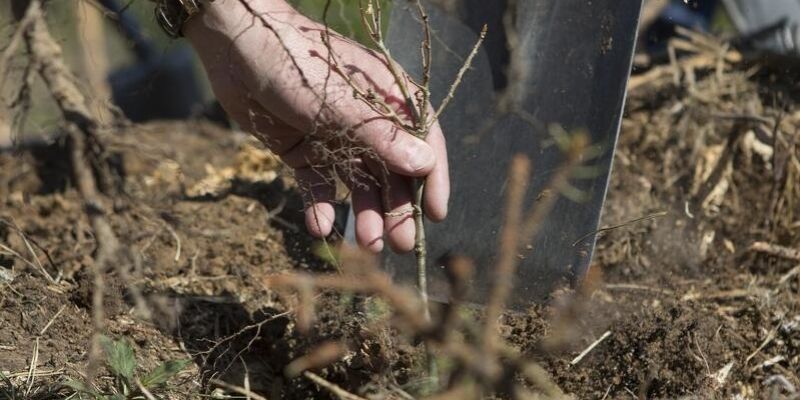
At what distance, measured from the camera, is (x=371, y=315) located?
194 cm

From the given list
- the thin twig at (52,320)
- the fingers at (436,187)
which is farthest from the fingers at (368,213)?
the thin twig at (52,320)

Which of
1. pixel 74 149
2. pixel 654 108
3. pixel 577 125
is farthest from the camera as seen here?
pixel 654 108

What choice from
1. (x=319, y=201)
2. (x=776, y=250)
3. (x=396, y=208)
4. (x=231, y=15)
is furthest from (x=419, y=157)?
(x=776, y=250)

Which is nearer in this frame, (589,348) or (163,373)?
(163,373)

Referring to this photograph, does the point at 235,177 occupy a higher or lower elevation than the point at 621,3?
lower

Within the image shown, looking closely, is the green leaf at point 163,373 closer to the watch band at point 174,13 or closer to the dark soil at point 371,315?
the dark soil at point 371,315

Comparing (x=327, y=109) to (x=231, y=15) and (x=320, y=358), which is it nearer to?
(x=231, y=15)

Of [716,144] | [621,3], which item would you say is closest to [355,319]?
[621,3]

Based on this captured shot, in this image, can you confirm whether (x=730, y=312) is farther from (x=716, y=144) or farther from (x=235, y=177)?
(x=235, y=177)

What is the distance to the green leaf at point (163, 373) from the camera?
1.75 m

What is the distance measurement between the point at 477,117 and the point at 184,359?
38.8 inches

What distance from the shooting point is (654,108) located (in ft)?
10.1

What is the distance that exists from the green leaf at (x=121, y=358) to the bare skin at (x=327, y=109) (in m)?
0.46

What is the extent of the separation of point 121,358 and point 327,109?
1.93 feet
